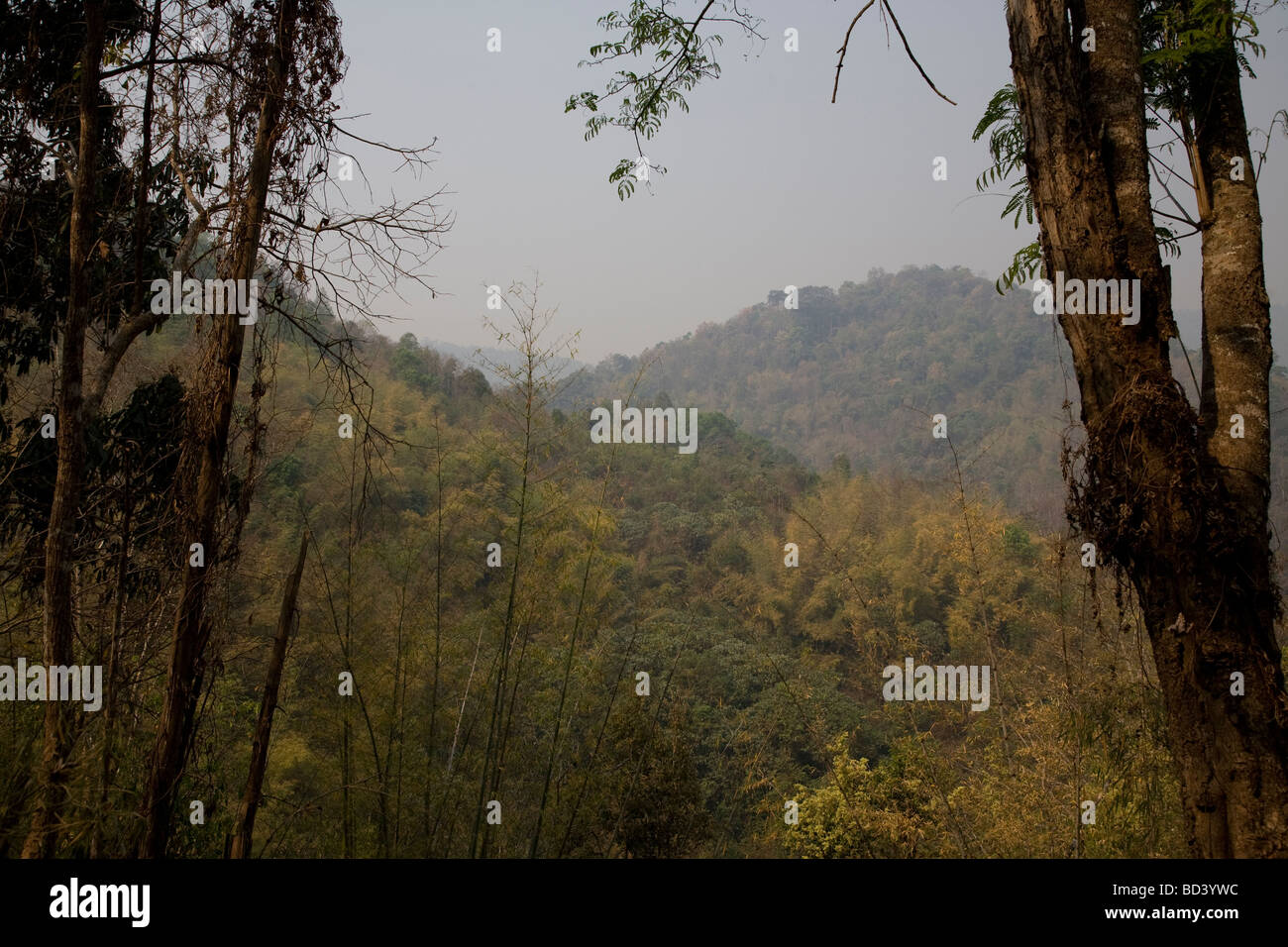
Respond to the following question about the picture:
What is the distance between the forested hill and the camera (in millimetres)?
32781

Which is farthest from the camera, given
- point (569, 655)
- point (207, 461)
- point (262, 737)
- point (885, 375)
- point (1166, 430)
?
point (885, 375)

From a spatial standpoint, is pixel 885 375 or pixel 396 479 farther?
pixel 885 375

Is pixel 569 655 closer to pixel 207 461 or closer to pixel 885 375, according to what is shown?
pixel 207 461

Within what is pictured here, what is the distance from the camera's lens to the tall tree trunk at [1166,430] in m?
1.53

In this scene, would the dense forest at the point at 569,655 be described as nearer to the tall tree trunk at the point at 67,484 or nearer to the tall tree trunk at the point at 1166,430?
the tall tree trunk at the point at 67,484

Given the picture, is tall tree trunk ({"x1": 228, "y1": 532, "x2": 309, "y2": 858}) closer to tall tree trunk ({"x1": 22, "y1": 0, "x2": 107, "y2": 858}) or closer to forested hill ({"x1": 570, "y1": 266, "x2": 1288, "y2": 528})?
tall tree trunk ({"x1": 22, "y1": 0, "x2": 107, "y2": 858})

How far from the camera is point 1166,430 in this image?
5.26 feet

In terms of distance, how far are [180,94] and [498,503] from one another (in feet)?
36.7

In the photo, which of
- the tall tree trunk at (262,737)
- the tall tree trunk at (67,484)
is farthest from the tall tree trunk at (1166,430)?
the tall tree trunk at (67,484)

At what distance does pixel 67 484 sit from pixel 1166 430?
2410 millimetres

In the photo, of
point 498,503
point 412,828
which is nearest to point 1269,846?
point 412,828

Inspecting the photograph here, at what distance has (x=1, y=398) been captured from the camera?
3.35 m

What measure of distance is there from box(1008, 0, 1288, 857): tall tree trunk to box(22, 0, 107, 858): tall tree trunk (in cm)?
217

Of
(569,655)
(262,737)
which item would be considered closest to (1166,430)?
(262,737)
